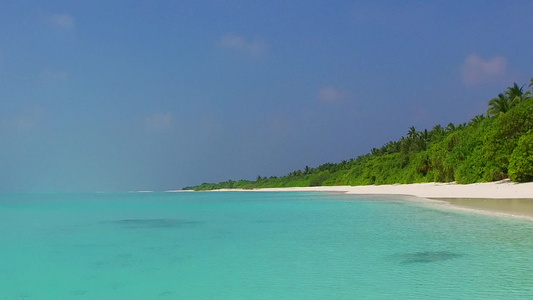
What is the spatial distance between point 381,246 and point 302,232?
4134mm

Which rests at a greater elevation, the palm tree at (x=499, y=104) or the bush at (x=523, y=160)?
the palm tree at (x=499, y=104)

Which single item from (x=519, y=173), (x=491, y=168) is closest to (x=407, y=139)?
(x=491, y=168)

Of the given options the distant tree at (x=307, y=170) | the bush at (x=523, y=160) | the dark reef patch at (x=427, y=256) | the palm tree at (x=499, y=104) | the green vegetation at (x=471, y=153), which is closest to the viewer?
the dark reef patch at (x=427, y=256)

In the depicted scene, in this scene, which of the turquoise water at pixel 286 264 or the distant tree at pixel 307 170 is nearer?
the turquoise water at pixel 286 264

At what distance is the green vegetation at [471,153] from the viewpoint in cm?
3575

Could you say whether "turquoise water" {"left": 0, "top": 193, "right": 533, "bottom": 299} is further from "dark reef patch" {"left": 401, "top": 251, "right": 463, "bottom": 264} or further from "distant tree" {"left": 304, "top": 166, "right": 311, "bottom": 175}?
"distant tree" {"left": 304, "top": 166, "right": 311, "bottom": 175}

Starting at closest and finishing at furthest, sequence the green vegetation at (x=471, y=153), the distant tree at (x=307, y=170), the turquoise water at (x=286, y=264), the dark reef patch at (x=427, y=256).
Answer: the turquoise water at (x=286, y=264) < the dark reef patch at (x=427, y=256) < the green vegetation at (x=471, y=153) < the distant tree at (x=307, y=170)

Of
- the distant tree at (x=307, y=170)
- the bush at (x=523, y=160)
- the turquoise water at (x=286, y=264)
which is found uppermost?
the distant tree at (x=307, y=170)

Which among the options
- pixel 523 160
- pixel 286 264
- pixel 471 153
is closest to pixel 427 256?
pixel 286 264

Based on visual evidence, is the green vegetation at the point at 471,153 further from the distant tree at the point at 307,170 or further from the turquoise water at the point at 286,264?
the distant tree at the point at 307,170

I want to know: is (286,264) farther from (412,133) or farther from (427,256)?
(412,133)

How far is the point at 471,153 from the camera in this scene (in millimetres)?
44250

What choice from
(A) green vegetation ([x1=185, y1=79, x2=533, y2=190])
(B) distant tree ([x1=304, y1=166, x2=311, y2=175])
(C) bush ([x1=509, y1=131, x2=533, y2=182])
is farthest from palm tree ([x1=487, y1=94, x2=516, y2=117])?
(B) distant tree ([x1=304, y1=166, x2=311, y2=175])

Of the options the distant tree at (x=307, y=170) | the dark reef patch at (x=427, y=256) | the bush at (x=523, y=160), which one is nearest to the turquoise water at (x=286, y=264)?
the dark reef patch at (x=427, y=256)
